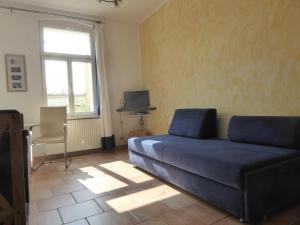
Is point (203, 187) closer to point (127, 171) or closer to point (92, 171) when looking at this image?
point (127, 171)

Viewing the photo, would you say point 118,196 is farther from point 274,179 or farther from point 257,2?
point 257,2

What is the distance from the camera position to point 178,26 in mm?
3867

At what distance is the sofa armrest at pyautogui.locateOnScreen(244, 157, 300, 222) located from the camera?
5.50 feet

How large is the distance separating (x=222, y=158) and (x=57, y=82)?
3577mm

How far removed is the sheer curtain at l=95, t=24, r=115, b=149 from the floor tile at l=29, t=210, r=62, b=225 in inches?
101

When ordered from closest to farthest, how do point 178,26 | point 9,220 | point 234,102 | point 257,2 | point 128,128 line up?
point 9,220 → point 257,2 → point 234,102 → point 178,26 → point 128,128

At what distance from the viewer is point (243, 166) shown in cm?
171

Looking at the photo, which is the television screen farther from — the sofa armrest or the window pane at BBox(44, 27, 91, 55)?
the sofa armrest

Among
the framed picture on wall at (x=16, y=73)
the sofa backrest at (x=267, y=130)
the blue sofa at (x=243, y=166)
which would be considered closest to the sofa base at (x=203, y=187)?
the blue sofa at (x=243, y=166)

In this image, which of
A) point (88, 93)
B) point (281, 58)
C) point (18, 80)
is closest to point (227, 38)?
point (281, 58)

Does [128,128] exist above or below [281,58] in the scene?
below

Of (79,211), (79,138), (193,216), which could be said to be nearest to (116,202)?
(79,211)

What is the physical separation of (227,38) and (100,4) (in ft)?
8.09

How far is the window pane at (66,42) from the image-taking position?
4312 mm
